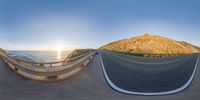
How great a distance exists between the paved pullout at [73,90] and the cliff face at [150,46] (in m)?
81.7

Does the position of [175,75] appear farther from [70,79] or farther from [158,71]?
[70,79]

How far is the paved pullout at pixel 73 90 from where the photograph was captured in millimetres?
18359

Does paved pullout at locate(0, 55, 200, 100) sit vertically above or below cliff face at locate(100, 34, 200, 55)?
below

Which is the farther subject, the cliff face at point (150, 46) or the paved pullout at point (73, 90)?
the cliff face at point (150, 46)

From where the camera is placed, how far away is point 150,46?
10938 cm

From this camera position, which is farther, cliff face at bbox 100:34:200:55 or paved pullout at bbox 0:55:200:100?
cliff face at bbox 100:34:200:55

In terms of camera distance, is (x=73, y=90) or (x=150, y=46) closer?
(x=73, y=90)

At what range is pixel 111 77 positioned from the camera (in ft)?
80.3

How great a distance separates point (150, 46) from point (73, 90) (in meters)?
91.7

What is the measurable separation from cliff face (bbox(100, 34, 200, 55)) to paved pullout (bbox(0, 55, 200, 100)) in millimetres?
81666

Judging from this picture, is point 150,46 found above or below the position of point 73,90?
above

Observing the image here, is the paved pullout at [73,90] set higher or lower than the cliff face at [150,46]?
lower

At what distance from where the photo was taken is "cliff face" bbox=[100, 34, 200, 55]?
107312 mm

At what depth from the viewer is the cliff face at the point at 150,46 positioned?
107312mm
